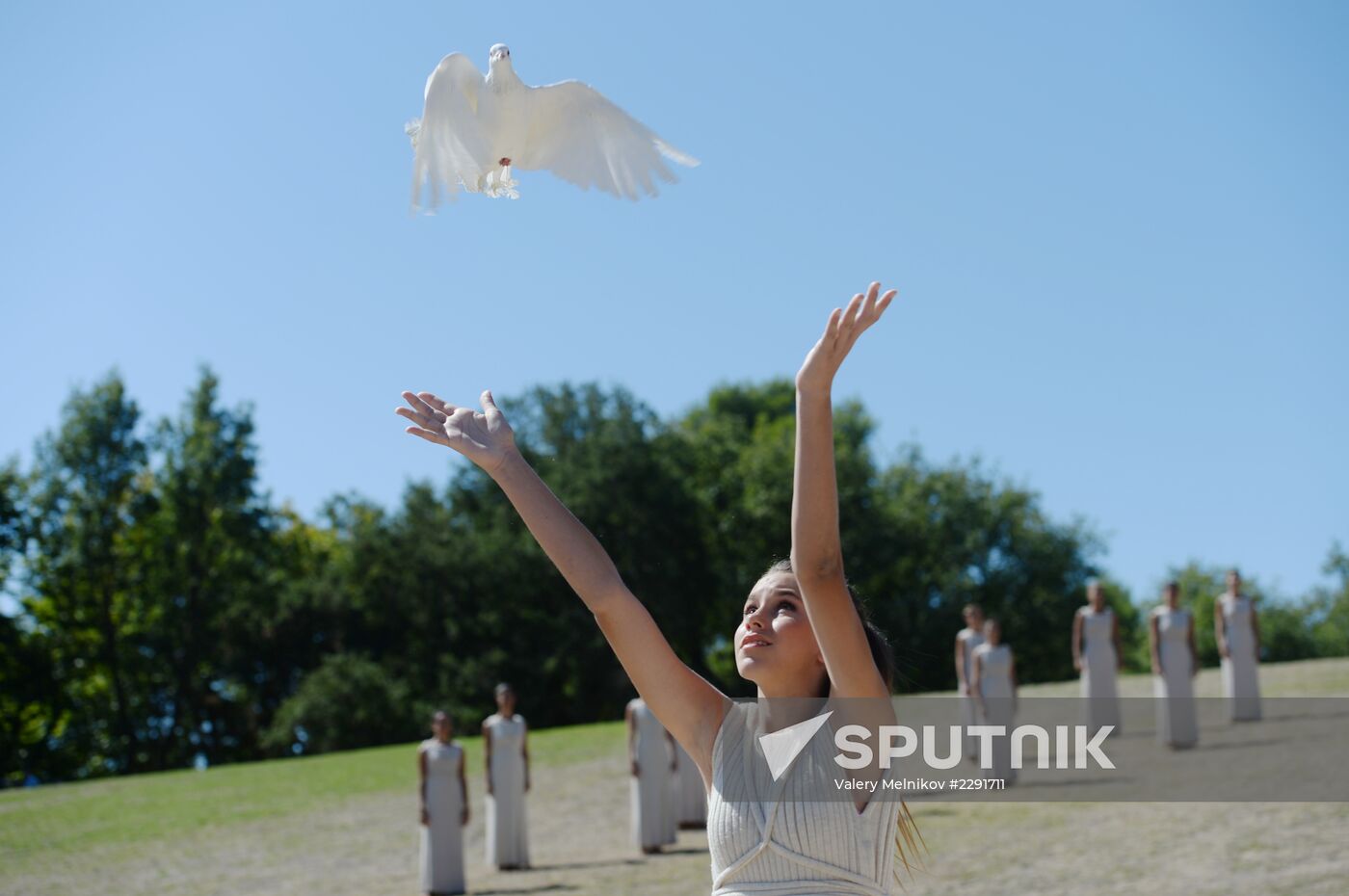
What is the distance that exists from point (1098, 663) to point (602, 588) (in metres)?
18.3

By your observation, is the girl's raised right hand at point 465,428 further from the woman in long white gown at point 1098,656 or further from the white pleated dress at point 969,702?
the woman in long white gown at point 1098,656

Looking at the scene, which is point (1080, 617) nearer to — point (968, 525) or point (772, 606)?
point (772, 606)

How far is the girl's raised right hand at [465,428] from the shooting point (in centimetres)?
256

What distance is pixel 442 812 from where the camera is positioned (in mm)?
15047

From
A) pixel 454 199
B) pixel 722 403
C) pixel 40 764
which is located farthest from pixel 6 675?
pixel 454 199

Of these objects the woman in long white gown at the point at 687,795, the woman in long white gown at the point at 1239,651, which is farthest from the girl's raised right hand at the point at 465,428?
the woman in long white gown at the point at 1239,651

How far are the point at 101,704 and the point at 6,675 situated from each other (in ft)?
16.4

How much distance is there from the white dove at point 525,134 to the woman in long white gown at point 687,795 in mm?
14644

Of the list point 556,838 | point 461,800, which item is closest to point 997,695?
point 556,838

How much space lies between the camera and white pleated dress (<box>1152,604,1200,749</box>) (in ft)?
59.3

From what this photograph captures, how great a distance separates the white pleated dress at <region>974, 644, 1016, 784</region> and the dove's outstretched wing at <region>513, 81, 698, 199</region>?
15454mm

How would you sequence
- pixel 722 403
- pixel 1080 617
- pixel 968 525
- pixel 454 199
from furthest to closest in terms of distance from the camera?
pixel 722 403, pixel 968 525, pixel 1080 617, pixel 454 199

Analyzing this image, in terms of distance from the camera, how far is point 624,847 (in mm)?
17188

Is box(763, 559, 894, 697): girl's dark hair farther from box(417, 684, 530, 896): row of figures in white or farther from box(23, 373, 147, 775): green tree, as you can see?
box(23, 373, 147, 775): green tree
